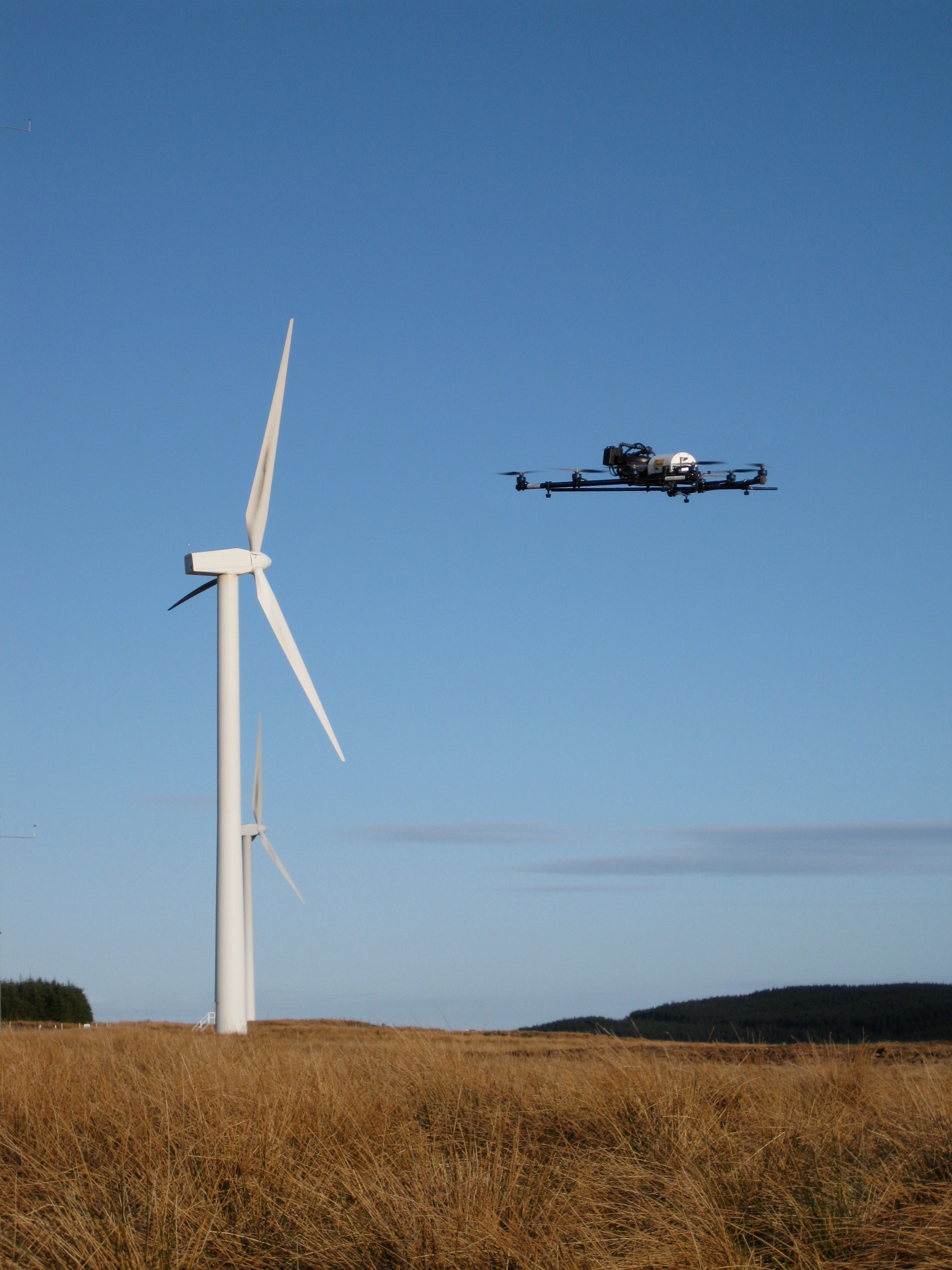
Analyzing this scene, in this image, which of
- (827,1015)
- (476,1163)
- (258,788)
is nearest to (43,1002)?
(258,788)

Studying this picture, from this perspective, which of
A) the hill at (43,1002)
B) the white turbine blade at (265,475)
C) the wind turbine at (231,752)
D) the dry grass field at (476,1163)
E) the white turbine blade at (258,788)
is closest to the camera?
the dry grass field at (476,1163)

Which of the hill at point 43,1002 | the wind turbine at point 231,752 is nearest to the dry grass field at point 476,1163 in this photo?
the wind turbine at point 231,752

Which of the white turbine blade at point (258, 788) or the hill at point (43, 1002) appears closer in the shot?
the white turbine blade at point (258, 788)

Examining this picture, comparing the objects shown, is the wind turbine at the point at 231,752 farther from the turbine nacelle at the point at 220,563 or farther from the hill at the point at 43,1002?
the hill at the point at 43,1002

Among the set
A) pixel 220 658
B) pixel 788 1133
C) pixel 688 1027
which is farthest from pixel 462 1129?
pixel 688 1027

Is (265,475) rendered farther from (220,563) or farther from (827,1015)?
(827,1015)
